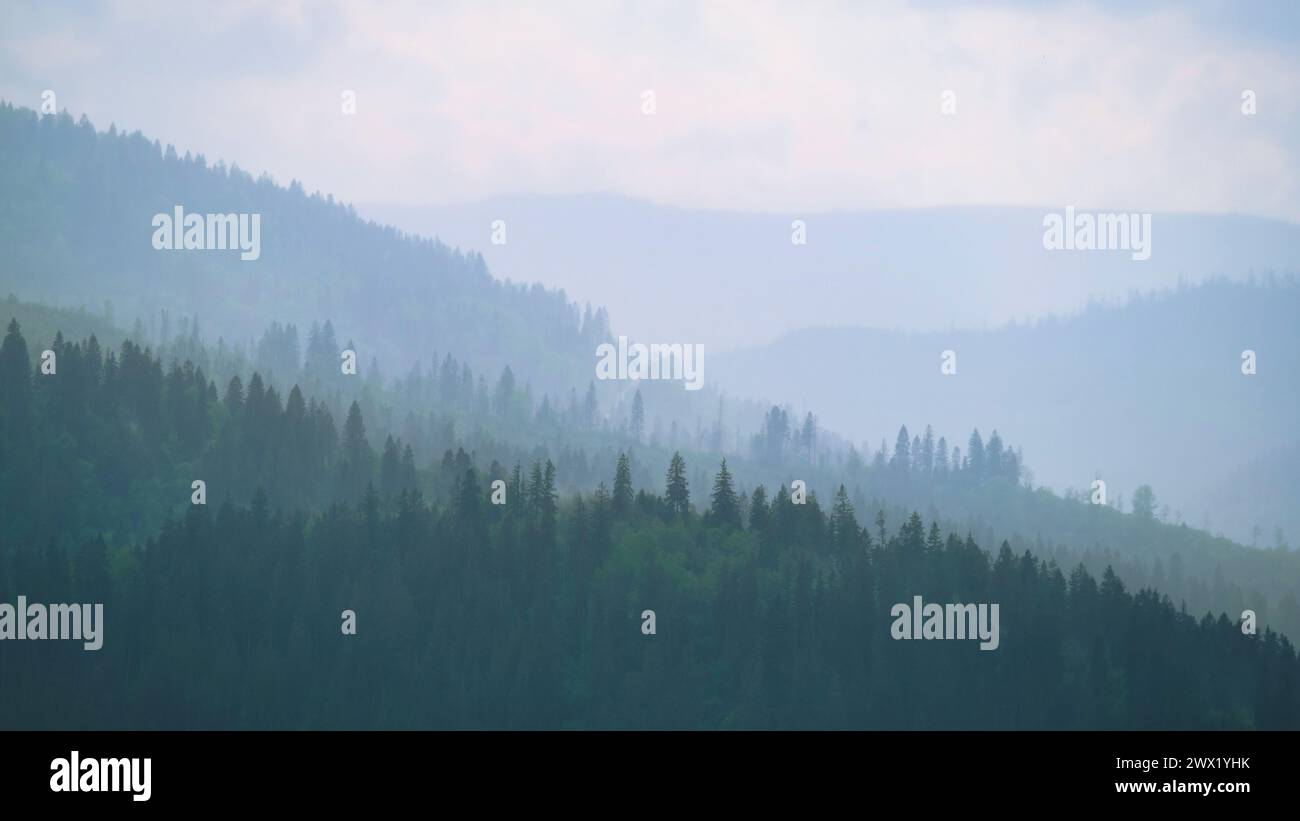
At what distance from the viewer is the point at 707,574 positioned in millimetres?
194375

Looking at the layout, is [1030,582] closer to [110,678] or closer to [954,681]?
[954,681]

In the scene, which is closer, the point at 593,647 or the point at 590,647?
the point at 593,647

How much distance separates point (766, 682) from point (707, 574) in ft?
57.2

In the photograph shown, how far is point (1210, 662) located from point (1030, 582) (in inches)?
814

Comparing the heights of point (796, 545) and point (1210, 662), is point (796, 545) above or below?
above

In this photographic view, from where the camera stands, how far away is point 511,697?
181 metres
